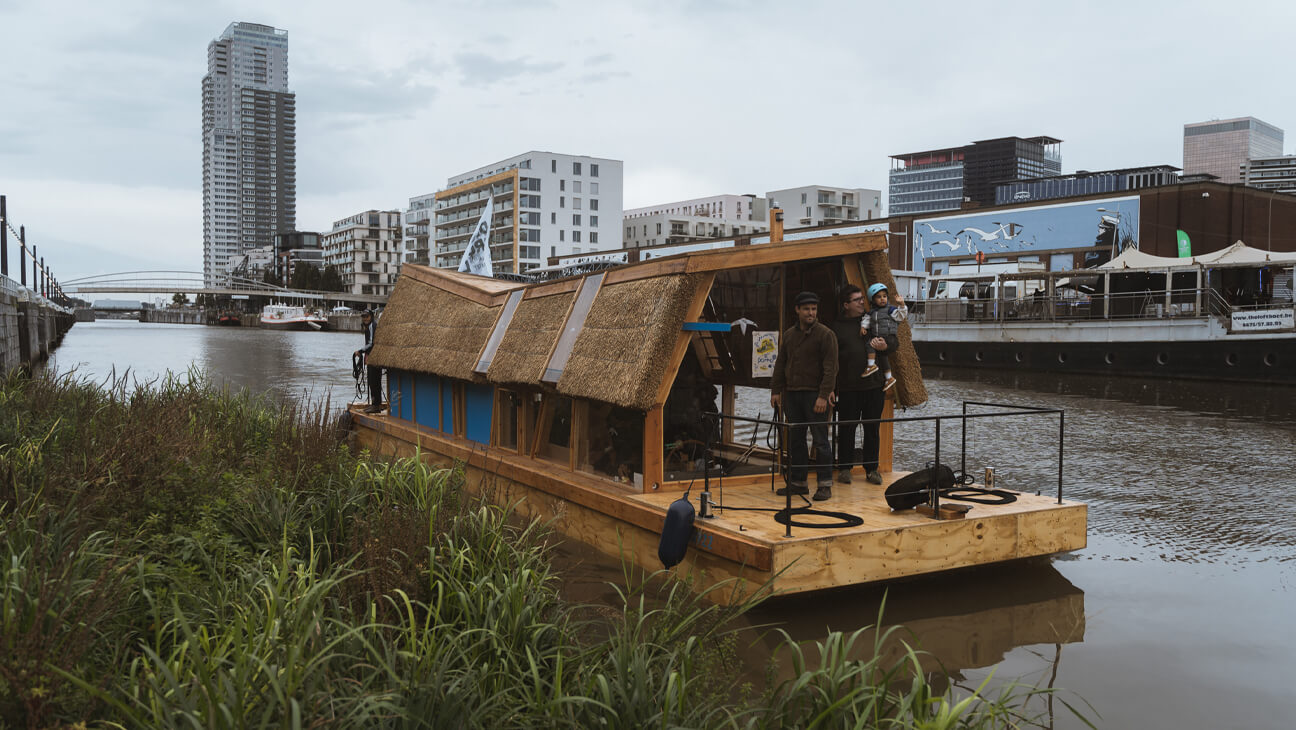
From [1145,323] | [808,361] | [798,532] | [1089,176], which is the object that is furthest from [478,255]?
[1089,176]

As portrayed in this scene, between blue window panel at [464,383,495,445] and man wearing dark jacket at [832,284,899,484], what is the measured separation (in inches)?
176

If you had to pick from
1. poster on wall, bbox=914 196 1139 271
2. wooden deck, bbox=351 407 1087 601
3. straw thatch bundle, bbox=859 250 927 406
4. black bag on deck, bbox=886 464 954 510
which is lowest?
wooden deck, bbox=351 407 1087 601

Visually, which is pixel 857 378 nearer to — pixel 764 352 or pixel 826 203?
pixel 764 352

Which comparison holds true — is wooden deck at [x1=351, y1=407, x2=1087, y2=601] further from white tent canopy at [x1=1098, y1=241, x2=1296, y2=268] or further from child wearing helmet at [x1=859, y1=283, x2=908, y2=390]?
white tent canopy at [x1=1098, y1=241, x2=1296, y2=268]

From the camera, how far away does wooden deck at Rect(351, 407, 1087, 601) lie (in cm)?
702

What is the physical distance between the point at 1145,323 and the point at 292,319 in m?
98.5

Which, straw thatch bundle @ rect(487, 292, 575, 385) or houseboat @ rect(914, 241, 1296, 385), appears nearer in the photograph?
straw thatch bundle @ rect(487, 292, 575, 385)

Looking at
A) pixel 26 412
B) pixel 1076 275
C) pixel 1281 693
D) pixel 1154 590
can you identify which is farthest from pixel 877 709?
pixel 1076 275

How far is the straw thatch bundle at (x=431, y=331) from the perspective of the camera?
39.4 feet

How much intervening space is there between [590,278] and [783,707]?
21.1ft

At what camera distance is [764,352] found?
1002 cm

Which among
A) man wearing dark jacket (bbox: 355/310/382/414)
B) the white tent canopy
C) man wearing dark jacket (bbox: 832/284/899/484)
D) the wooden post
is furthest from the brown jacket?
the white tent canopy

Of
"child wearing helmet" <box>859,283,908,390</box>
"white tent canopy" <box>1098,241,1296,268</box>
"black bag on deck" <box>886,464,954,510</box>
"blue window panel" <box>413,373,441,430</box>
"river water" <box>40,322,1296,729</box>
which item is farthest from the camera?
"white tent canopy" <box>1098,241,1296,268</box>

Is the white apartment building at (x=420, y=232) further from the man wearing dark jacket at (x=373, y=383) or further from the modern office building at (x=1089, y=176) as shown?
the man wearing dark jacket at (x=373, y=383)
